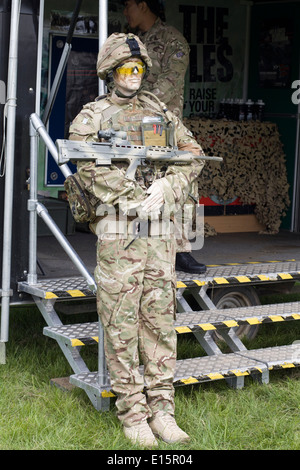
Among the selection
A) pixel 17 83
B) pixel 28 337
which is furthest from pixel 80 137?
pixel 28 337

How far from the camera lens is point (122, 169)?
4473 mm

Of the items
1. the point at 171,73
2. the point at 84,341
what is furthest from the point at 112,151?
the point at 171,73

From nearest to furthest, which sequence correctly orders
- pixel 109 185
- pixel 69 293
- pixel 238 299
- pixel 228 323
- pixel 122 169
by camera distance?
pixel 109 185 < pixel 122 169 < pixel 69 293 < pixel 228 323 < pixel 238 299

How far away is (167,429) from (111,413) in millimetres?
440

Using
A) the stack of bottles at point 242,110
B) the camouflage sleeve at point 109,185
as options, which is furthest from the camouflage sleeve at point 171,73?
the stack of bottles at point 242,110

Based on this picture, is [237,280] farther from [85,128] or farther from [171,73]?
[85,128]

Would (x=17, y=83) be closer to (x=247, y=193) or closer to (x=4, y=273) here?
(x=4, y=273)

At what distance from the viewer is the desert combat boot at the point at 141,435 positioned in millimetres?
4391

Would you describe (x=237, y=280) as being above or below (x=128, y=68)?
below

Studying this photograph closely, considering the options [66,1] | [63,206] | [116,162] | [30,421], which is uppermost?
[66,1]

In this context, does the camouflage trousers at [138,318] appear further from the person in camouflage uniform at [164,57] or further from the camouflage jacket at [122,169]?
the person in camouflage uniform at [164,57]

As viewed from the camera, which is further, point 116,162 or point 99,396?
point 99,396

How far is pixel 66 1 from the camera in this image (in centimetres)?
797

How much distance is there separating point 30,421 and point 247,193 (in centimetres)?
454
